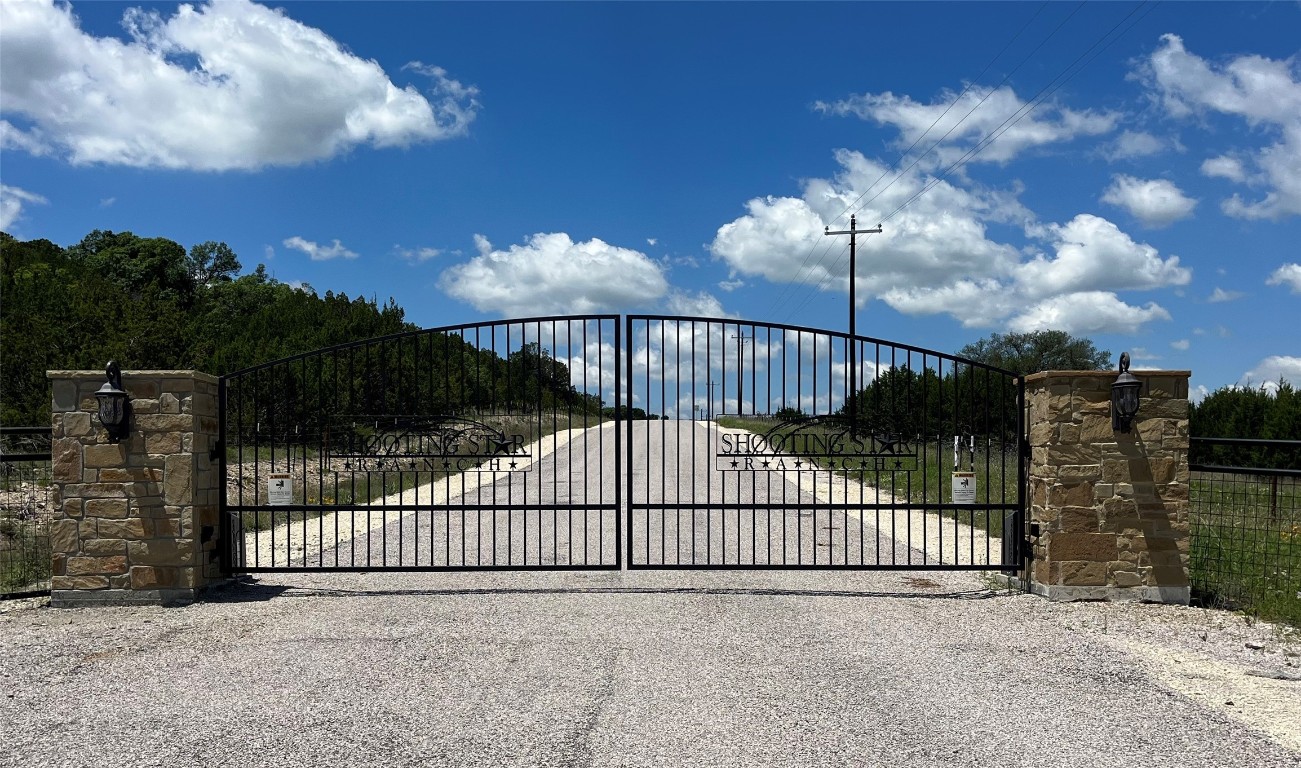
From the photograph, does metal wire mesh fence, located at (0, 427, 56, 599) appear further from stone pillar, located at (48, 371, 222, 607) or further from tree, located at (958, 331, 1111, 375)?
tree, located at (958, 331, 1111, 375)

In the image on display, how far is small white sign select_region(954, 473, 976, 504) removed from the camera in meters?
8.94

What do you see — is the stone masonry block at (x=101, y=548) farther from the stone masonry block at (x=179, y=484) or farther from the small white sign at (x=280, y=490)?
the small white sign at (x=280, y=490)

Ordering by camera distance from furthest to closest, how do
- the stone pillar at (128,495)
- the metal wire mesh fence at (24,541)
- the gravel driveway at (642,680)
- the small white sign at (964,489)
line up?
1. the small white sign at (964,489)
2. the metal wire mesh fence at (24,541)
3. the stone pillar at (128,495)
4. the gravel driveway at (642,680)

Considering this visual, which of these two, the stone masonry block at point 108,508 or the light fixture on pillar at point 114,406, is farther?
the stone masonry block at point 108,508

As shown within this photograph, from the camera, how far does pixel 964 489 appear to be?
8984 millimetres

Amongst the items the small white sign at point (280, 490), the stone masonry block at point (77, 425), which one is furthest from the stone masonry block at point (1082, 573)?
the stone masonry block at point (77, 425)

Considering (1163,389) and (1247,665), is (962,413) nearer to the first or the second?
(1163,389)

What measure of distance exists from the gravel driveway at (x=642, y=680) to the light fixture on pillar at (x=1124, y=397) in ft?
5.56

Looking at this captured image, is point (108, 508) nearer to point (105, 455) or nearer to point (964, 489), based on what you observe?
point (105, 455)

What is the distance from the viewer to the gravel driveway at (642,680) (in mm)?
4748

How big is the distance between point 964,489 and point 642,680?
4555 millimetres

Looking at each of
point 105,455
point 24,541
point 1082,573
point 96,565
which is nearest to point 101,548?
point 96,565

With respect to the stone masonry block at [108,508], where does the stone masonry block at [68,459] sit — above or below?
above

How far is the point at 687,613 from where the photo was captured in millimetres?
7816
